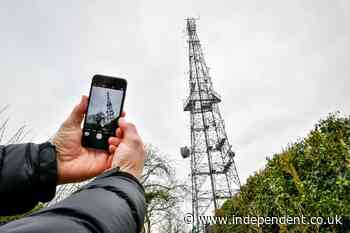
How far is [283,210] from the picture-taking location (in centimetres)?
492

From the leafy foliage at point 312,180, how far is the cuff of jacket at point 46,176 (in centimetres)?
363

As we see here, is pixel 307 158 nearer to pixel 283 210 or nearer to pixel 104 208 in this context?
pixel 283 210

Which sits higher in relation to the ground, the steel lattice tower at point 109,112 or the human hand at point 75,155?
the steel lattice tower at point 109,112

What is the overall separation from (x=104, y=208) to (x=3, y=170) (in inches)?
29.7

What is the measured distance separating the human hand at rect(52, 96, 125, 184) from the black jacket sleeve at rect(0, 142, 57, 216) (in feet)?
0.18

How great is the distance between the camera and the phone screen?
137 centimetres

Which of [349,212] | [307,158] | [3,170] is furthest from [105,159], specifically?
[307,158]

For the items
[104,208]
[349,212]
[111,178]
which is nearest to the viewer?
[104,208]

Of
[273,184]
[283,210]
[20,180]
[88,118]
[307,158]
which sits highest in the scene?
[88,118]

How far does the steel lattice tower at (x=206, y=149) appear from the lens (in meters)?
16.8

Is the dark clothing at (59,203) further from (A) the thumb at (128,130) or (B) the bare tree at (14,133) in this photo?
(B) the bare tree at (14,133)

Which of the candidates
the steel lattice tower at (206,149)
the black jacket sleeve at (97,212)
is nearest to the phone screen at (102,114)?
the black jacket sleeve at (97,212)

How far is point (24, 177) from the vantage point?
1.15 metres

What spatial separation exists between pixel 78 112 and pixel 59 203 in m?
0.97
